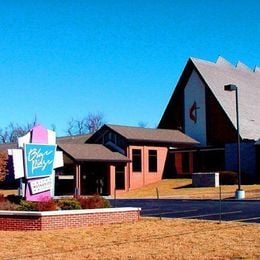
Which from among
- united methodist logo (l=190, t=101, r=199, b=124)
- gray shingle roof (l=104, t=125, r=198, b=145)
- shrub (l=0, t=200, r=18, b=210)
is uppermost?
united methodist logo (l=190, t=101, r=199, b=124)

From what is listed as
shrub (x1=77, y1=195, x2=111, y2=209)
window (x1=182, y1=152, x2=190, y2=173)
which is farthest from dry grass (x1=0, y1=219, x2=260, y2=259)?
window (x1=182, y1=152, x2=190, y2=173)

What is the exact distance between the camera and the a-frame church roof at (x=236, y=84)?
166ft

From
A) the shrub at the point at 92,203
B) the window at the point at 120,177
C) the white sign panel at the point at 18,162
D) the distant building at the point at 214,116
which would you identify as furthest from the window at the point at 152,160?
the white sign panel at the point at 18,162

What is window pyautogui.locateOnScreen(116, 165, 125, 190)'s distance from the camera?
155 feet

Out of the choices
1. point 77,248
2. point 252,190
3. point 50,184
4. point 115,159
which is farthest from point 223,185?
point 77,248

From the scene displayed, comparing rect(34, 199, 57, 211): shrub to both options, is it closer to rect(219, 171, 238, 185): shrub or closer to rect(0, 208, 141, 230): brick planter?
rect(0, 208, 141, 230): brick planter

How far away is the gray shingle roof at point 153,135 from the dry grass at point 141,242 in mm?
31009

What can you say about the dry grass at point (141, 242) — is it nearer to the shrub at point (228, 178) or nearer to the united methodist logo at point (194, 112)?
the shrub at point (228, 178)

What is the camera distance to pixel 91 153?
45.8 meters

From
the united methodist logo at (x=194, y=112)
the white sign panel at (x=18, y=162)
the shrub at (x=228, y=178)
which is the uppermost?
the united methodist logo at (x=194, y=112)

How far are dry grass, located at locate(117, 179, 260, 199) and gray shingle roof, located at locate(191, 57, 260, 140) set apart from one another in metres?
7.45

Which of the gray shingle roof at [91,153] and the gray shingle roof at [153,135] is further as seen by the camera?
the gray shingle roof at [153,135]

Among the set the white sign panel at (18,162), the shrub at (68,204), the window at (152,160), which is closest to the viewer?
the shrub at (68,204)

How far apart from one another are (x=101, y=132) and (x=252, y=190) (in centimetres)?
1689
